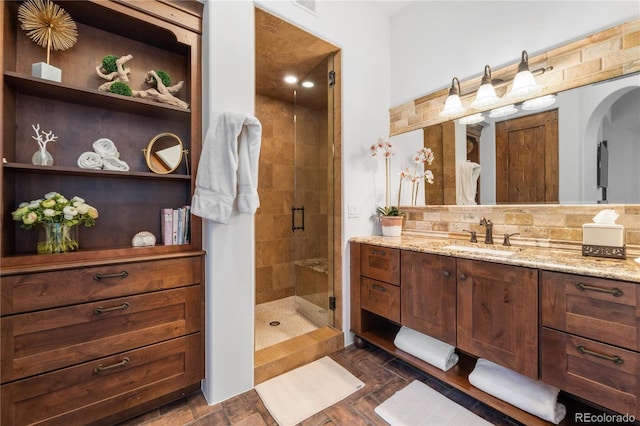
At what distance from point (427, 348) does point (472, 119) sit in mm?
1723

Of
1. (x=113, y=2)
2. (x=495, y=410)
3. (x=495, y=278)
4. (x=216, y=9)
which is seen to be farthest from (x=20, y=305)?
(x=495, y=410)

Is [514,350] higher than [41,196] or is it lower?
lower

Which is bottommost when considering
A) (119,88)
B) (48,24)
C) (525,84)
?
(119,88)

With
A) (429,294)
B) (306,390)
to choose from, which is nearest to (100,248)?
(306,390)

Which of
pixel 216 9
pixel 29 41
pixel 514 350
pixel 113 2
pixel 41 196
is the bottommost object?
pixel 514 350

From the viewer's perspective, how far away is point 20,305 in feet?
3.78

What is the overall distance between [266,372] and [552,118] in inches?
98.3

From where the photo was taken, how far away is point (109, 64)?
59.7 inches

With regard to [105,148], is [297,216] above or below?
below

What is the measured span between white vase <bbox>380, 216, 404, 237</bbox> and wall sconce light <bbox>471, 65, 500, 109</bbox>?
1031 mm

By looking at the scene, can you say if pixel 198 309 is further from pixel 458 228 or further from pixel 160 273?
pixel 458 228

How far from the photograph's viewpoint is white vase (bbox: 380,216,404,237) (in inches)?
90.0

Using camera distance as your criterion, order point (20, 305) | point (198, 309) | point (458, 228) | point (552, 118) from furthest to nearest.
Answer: point (458, 228)
point (552, 118)
point (198, 309)
point (20, 305)

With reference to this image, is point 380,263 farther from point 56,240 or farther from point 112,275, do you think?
point 56,240
